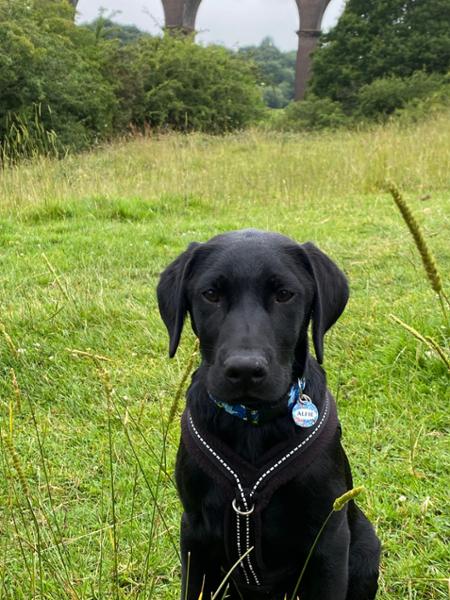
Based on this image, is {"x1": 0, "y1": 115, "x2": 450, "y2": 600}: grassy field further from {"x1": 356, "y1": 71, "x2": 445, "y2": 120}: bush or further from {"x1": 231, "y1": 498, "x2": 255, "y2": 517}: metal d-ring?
{"x1": 356, "y1": 71, "x2": 445, "y2": 120}: bush

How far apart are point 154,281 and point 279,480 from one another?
3.90 metres

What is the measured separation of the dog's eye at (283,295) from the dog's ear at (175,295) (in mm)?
325

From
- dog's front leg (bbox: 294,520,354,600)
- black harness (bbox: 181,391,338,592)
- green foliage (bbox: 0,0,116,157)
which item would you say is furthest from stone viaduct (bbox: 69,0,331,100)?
dog's front leg (bbox: 294,520,354,600)

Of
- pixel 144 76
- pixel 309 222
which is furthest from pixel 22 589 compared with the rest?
pixel 144 76

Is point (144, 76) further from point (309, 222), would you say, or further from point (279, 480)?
point (279, 480)

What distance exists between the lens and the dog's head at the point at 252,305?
1792 millimetres

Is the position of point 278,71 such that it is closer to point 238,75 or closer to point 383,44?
point 238,75

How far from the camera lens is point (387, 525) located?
2.62m

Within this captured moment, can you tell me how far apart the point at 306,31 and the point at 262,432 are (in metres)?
32.1

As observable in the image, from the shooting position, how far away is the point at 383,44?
73.4 ft

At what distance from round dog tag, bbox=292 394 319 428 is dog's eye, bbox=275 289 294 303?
0.31 m

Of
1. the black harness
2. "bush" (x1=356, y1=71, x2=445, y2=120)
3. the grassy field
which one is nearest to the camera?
the black harness

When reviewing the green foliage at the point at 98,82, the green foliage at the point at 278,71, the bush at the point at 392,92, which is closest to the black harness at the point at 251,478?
the green foliage at the point at 98,82

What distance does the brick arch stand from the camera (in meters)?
30.9
